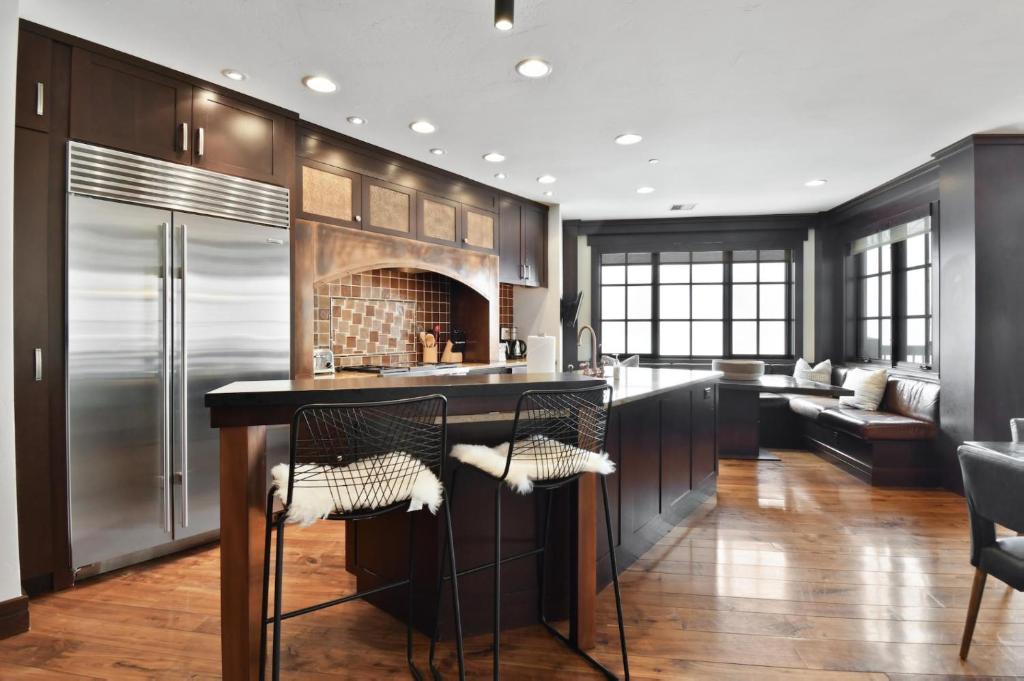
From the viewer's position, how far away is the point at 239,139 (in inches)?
128

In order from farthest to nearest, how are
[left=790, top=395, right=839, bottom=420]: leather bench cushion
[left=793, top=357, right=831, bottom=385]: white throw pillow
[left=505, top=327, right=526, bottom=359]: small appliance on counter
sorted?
[left=505, top=327, right=526, bottom=359]: small appliance on counter → [left=793, top=357, right=831, bottom=385]: white throw pillow → [left=790, top=395, right=839, bottom=420]: leather bench cushion

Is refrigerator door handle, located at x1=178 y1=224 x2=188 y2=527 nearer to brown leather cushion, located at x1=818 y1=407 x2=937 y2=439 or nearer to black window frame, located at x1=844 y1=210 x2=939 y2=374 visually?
brown leather cushion, located at x1=818 y1=407 x2=937 y2=439

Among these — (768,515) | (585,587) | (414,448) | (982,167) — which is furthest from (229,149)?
(982,167)

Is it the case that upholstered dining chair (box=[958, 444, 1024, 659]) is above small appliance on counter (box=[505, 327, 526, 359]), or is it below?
below

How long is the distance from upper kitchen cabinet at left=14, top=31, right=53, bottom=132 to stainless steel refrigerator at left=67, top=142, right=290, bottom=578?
0.17 m

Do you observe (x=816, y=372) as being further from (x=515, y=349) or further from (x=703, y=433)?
(x=515, y=349)

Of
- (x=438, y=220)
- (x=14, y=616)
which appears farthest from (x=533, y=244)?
(x=14, y=616)

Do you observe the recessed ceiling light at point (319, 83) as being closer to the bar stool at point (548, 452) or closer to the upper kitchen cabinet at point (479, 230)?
the upper kitchen cabinet at point (479, 230)

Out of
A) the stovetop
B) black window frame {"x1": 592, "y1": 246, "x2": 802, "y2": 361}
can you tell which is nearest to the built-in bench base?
black window frame {"x1": 592, "y1": 246, "x2": 802, "y2": 361}

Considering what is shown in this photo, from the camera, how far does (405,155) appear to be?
4438 millimetres

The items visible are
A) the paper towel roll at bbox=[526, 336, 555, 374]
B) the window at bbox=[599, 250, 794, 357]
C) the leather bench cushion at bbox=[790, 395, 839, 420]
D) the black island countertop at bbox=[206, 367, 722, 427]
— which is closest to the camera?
the black island countertop at bbox=[206, 367, 722, 427]

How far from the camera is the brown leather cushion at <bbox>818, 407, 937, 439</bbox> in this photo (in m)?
4.33

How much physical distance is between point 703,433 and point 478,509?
2260mm

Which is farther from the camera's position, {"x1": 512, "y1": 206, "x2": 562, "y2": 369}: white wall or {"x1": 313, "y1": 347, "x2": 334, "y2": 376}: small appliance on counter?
{"x1": 512, "y1": 206, "x2": 562, "y2": 369}: white wall
